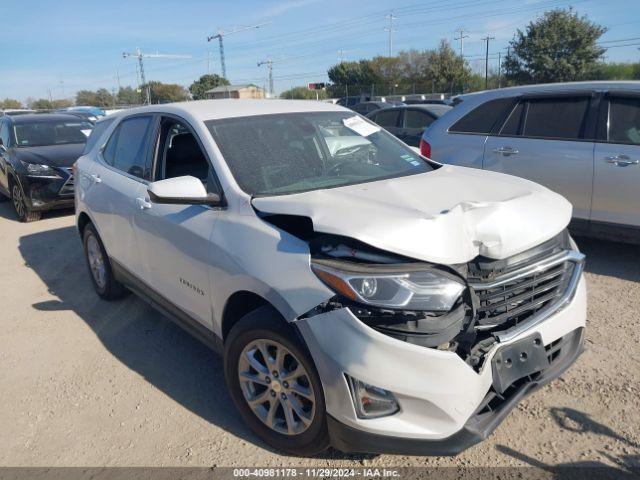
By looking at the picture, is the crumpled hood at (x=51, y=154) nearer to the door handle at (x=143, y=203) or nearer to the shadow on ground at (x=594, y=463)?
the door handle at (x=143, y=203)

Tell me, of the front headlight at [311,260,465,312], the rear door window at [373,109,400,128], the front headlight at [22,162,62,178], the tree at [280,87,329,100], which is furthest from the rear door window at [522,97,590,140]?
the tree at [280,87,329,100]

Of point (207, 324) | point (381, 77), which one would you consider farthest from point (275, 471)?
point (381, 77)

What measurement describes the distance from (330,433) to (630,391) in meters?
1.91

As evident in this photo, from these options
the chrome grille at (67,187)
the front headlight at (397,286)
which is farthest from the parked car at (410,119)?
the front headlight at (397,286)

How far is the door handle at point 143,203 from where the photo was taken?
3650 millimetres

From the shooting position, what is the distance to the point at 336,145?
3.75 metres

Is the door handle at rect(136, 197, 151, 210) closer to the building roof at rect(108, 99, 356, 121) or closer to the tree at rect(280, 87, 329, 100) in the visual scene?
the building roof at rect(108, 99, 356, 121)

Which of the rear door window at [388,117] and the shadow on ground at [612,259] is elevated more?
the rear door window at [388,117]

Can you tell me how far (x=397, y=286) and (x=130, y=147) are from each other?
2.95 m

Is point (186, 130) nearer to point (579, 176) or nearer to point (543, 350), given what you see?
point (543, 350)

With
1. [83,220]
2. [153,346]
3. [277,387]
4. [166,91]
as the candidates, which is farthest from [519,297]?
[166,91]

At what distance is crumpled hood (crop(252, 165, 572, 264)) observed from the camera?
2.33 m

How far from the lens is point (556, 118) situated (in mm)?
5422

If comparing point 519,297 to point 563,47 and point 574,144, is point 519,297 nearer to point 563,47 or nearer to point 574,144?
point 574,144
